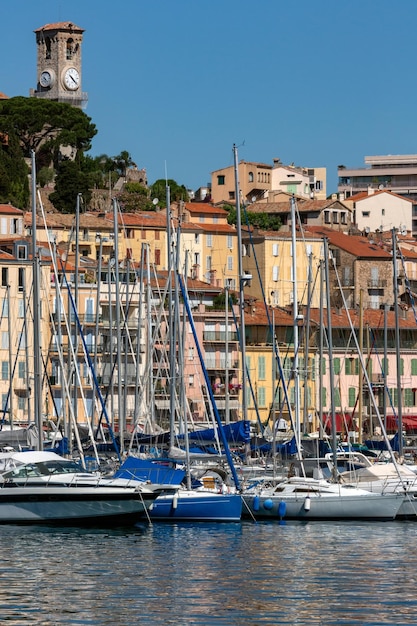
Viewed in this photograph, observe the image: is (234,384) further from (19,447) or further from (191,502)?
(191,502)

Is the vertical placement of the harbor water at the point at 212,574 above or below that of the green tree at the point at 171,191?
below

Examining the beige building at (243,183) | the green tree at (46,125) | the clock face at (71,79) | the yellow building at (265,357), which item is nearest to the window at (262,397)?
the yellow building at (265,357)

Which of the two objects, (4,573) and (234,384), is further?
(234,384)

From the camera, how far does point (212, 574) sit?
2970 centimetres

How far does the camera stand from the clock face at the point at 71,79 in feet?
484

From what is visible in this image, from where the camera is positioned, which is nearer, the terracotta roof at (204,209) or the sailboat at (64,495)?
the sailboat at (64,495)

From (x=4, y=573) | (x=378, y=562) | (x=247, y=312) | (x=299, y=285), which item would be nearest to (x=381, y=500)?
(x=378, y=562)

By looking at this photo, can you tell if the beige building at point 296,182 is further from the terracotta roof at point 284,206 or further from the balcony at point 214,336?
the balcony at point 214,336

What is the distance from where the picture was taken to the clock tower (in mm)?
147375

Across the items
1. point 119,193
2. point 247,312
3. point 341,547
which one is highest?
point 119,193

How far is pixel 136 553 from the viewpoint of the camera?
A: 32812 millimetres

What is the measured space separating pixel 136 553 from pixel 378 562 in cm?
482

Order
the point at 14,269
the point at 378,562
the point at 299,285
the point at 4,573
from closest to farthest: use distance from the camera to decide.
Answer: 1. the point at 4,573
2. the point at 378,562
3. the point at 14,269
4. the point at 299,285

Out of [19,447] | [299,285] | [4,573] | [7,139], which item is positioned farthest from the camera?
[7,139]
